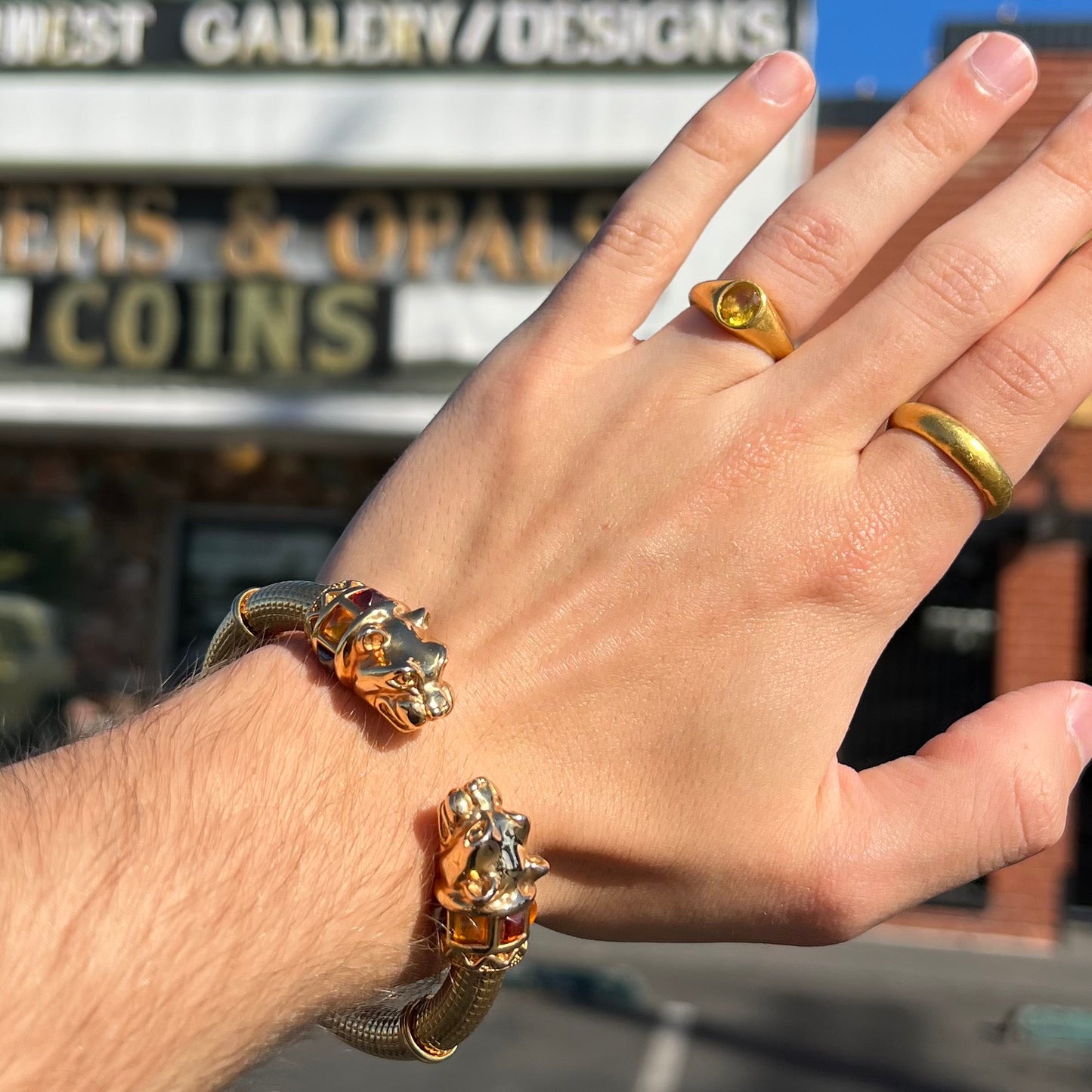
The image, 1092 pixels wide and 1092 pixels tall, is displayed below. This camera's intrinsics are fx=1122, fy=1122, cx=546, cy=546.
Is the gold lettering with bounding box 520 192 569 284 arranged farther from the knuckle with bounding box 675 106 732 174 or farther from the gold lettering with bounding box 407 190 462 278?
the knuckle with bounding box 675 106 732 174

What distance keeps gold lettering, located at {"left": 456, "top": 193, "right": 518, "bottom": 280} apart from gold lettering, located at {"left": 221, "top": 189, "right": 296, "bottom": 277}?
1222 mm

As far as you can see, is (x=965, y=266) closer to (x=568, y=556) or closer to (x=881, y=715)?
(x=568, y=556)

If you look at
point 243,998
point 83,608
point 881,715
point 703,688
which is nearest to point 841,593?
point 703,688

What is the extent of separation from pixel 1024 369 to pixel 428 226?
6575 mm

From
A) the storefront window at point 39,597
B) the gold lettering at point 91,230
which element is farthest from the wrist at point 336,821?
the storefront window at point 39,597

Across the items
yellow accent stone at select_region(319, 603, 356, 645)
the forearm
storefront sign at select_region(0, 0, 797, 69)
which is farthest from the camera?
storefront sign at select_region(0, 0, 797, 69)

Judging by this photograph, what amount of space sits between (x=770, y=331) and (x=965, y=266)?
0.26 m

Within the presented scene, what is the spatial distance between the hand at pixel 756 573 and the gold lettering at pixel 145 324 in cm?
659

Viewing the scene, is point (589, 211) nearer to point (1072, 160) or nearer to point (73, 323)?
point (73, 323)

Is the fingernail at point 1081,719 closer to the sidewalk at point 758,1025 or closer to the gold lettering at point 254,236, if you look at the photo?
the sidewalk at point 758,1025

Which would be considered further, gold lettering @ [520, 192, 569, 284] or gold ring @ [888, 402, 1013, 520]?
gold lettering @ [520, 192, 569, 284]

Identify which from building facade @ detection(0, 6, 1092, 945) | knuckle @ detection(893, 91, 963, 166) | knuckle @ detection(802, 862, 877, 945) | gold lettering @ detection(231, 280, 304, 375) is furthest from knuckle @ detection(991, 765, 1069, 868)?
gold lettering @ detection(231, 280, 304, 375)

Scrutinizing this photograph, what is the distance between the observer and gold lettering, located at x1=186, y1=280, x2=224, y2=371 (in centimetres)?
752

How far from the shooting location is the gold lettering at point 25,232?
775cm
